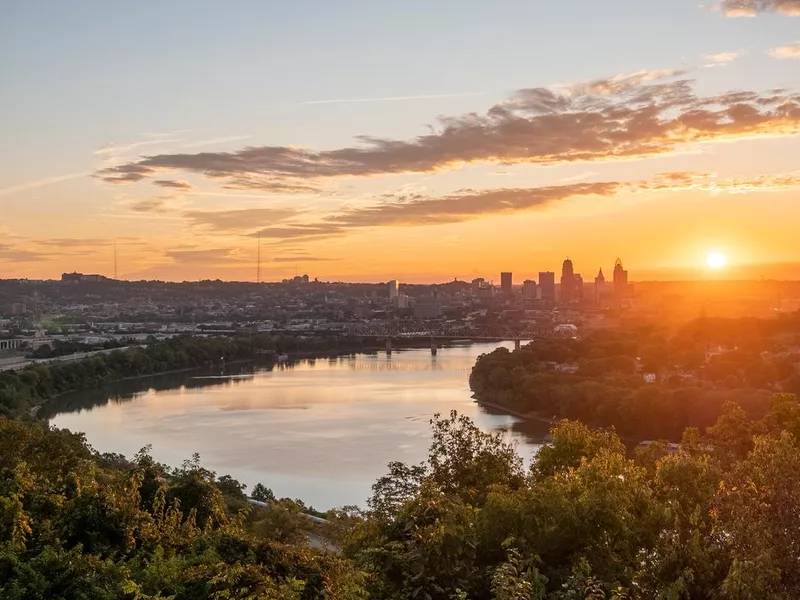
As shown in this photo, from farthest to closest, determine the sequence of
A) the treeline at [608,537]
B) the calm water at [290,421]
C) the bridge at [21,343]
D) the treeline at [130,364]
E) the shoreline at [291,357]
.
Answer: the bridge at [21,343] < the shoreline at [291,357] < the treeline at [130,364] < the calm water at [290,421] < the treeline at [608,537]

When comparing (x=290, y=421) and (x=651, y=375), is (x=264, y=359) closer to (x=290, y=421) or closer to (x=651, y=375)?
(x=290, y=421)

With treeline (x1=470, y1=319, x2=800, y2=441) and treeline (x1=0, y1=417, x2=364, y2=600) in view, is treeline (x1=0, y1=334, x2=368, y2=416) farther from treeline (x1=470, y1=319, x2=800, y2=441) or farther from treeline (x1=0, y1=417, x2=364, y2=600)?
treeline (x1=0, y1=417, x2=364, y2=600)

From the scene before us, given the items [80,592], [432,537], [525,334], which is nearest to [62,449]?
[80,592]

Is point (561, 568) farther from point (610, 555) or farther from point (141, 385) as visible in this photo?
point (141, 385)

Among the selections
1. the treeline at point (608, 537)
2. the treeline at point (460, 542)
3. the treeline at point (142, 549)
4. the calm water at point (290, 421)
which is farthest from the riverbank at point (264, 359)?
the treeline at point (608, 537)

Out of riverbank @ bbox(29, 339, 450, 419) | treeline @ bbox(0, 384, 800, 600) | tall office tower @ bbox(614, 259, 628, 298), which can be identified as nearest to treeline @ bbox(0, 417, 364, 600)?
treeline @ bbox(0, 384, 800, 600)

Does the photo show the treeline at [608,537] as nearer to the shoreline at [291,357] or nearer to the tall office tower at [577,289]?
the shoreline at [291,357]

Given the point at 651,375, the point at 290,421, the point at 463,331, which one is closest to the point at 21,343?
the point at 463,331
